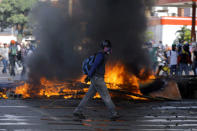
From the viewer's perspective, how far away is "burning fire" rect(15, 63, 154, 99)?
10594 mm

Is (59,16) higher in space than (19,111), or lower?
higher

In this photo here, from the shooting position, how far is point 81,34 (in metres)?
12.4

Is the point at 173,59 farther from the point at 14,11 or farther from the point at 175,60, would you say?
the point at 14,11

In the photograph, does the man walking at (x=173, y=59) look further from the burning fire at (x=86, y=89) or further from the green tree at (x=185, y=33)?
the green tree at (x=185, y=33)

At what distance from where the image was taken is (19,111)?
8398 mm

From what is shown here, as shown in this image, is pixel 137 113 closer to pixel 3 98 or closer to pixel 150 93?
pixel 150 93

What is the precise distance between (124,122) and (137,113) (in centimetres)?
110

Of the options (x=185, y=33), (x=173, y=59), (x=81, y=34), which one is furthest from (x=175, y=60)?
(x=185, y=33)

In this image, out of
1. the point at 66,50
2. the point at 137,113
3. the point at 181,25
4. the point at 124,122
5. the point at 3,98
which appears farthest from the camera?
the point at 181,25

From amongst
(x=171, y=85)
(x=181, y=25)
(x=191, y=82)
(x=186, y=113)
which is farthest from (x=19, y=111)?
(x=181, y=25)

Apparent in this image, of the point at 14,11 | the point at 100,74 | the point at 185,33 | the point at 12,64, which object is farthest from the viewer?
the point at 14,11

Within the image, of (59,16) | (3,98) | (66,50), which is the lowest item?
(3,98)

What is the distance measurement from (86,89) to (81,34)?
2.45 meters

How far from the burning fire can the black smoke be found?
56cm
